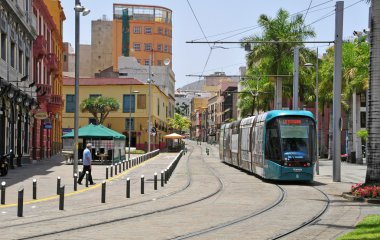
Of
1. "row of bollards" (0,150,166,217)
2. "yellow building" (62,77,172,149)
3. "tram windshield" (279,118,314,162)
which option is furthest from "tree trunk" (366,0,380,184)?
"yellow building" (62,77,172,149)

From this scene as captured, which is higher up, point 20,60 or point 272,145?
point 20,60

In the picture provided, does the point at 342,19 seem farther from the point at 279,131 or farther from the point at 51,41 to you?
the point at 51,41

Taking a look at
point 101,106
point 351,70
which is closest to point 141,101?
point 101,106

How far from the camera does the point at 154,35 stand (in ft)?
437

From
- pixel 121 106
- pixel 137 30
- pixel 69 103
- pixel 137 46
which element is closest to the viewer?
pixel 121 106

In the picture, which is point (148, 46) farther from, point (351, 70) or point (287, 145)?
point (287, 145)

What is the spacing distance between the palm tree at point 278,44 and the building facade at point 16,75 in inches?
711

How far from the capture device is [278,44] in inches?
2124

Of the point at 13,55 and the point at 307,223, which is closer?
the point at 307,223

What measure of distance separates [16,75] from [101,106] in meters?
45.8

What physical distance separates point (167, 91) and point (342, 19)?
9474 cm

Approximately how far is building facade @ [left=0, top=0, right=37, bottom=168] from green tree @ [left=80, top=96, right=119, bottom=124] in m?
37.7

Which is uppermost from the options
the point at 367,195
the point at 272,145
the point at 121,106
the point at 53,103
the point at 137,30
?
the point at 137,30

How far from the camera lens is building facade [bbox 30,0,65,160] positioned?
1929 inches
